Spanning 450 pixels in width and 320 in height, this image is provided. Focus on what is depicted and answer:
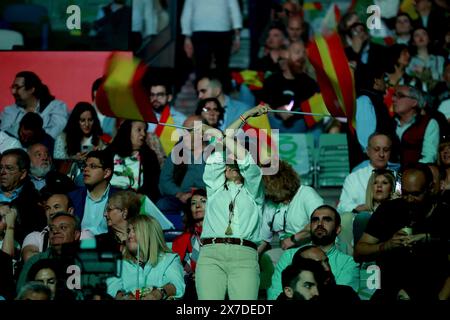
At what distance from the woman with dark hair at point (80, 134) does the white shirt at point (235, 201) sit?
2520mm

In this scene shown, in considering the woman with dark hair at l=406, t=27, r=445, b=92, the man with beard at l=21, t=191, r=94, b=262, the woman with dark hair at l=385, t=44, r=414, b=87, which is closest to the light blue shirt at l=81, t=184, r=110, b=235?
the man with beard at l=21, t=191, r=94, b=262

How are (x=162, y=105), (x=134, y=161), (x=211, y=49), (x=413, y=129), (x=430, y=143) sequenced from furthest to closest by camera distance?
(x=211, y=49), (x=162, y=105), (x=413, y=129), (x=430, y=143), (x=134, y=161)

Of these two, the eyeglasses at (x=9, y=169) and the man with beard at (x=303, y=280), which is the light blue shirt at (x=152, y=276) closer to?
the man with beard at (x=303, y=280)

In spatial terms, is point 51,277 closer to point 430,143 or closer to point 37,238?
point 37,238

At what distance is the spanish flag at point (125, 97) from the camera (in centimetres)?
1212

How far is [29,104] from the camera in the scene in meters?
14.1

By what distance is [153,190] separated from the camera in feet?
42.2

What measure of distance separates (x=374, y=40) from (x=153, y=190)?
4175mm

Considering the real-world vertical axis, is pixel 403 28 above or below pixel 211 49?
above

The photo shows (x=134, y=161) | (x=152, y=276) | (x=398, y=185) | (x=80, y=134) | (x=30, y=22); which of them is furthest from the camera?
(x=30, y=22)

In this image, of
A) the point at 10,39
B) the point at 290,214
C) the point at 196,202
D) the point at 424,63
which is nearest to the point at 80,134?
the point at 196,202

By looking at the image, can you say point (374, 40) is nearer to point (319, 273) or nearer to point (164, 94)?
point (164, 94)

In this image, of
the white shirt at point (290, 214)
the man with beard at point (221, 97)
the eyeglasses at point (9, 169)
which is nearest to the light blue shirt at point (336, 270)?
the white shirt at point (290, 214)

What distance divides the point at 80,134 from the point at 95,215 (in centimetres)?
133
